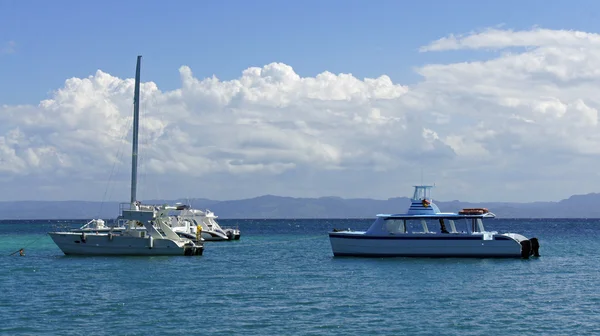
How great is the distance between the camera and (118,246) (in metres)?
60.0

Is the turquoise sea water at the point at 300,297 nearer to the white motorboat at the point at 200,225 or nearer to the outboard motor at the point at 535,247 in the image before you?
the outboard motor at the point at 535,247

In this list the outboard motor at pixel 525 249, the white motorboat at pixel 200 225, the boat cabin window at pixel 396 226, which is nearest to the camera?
the outboard motor at pixel 525 249

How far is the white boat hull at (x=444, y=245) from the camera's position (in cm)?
5698

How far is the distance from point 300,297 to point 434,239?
69.5 ft

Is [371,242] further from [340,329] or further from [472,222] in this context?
[340,329]

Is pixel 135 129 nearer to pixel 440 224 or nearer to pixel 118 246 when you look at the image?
pixel 118 246

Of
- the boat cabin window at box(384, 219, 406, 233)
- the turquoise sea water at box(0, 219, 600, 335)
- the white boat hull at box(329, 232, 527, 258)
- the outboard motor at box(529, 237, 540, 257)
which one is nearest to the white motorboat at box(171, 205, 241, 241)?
the turquoise sea water at box(0, 219, 600, 335)

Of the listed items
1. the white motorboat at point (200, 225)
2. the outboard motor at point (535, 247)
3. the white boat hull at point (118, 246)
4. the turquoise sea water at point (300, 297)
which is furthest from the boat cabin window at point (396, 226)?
the white motorboat at point (200, 225)

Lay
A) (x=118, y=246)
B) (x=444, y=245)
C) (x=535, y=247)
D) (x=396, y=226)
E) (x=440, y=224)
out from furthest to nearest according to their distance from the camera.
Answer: (x=535, y=247), (x=118, y=246), (x=396, y=226), (x=440, y=224), (x=444, y=245)

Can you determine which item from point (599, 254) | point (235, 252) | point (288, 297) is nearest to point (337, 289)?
point (288, 297)

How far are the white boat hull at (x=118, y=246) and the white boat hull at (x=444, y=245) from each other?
14.5m

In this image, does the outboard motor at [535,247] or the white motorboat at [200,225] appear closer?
the outboard motor at [535,247]

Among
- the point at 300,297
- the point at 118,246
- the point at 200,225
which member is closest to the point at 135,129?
the point at 118,246

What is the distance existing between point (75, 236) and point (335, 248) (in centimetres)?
2063
